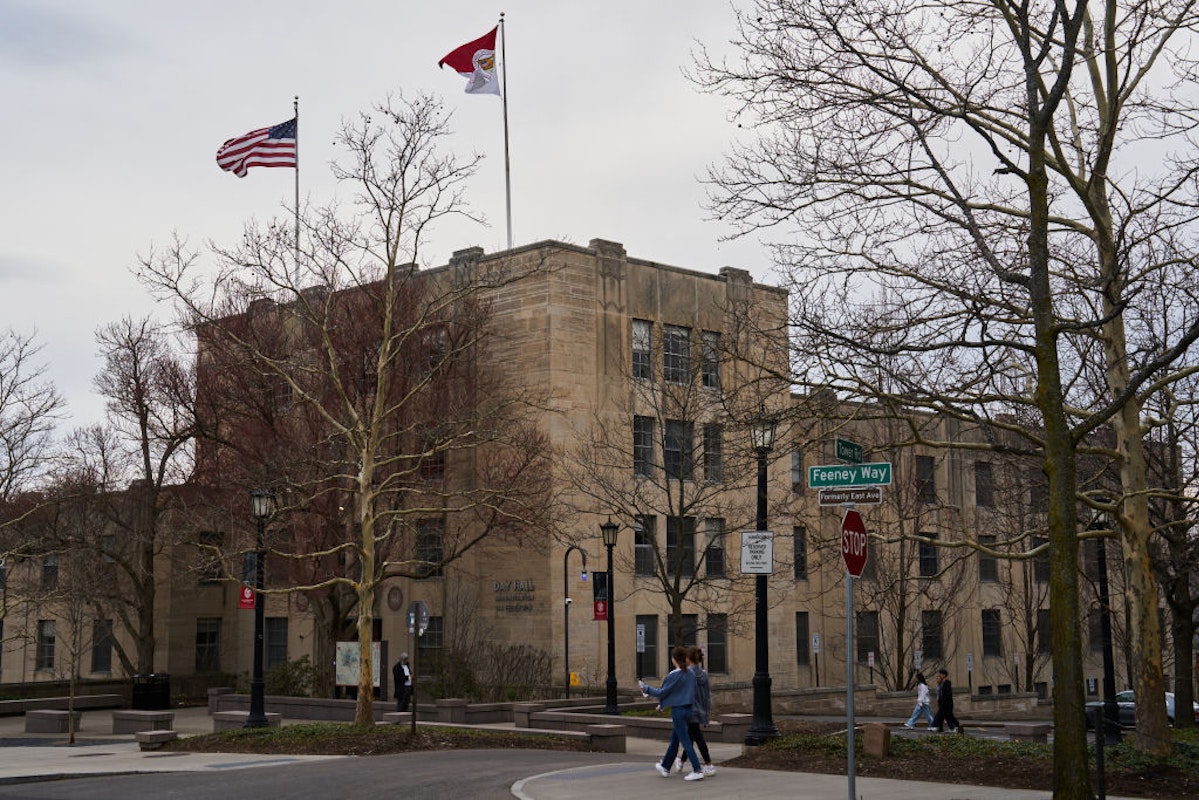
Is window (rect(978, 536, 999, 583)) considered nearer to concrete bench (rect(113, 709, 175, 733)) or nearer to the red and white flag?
the red and white flag

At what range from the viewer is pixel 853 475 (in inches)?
533

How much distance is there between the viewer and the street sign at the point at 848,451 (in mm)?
13703

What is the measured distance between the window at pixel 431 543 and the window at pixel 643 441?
23.2ft

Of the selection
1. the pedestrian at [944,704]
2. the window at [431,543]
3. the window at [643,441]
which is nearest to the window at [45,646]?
the window at [431,543]

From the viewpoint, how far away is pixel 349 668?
3419 centimetres

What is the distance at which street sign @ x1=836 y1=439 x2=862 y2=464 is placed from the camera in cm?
1370

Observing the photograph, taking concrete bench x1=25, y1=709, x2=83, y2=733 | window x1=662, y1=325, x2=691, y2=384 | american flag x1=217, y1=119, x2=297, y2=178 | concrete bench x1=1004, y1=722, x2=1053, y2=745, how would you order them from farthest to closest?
window x1=662, y1=325, x2=691, y2=384 < american flag x1=217, y1=119, x2=297, y2=178 < concrete bench x1=25, y1=709, x2=83, y2=733 < concrete bench x1=1004, y1=722, x2=1053, y2=745

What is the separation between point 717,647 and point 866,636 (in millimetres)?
7959

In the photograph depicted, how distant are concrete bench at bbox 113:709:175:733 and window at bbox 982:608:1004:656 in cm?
3792

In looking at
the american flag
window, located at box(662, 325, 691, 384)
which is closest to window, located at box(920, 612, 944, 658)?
window, located at box(662, 325, 691, 384)

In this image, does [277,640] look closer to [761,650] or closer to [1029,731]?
[1029,731]

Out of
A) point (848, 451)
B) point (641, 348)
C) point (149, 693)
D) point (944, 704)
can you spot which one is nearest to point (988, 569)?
point (641, 348)

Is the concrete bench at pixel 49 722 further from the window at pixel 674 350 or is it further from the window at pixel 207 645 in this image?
the window at pixel 674 350

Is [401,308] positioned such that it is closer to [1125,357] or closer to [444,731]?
[444,731]
